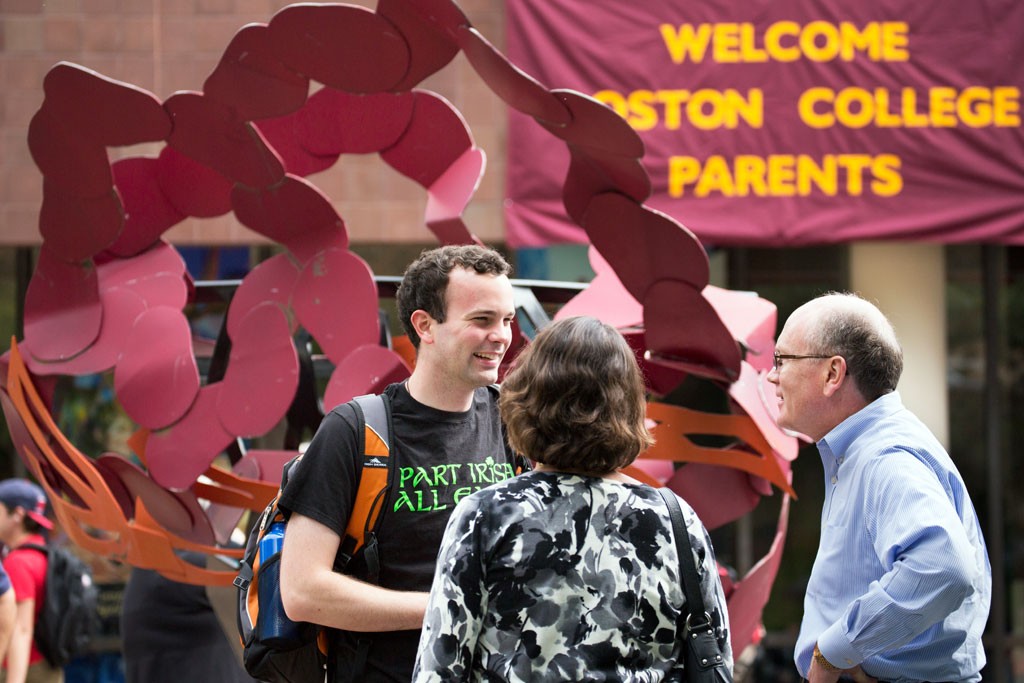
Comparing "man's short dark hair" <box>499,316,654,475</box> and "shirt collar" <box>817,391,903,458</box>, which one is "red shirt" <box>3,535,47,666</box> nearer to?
"shirt collar" <box>817,391,903,458</box>

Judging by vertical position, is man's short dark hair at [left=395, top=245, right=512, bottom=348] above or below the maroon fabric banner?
below

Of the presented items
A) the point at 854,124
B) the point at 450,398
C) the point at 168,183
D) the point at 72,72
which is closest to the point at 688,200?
the point at 854,124

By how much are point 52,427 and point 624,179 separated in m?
2.13

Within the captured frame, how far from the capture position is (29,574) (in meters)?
5.59

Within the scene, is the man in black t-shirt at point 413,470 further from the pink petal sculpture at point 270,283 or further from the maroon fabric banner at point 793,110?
the maroon fabric banner at point 793,110

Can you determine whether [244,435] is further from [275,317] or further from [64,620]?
[64,620]

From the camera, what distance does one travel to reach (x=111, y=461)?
4.40 metres

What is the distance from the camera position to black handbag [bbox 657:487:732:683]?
209 centimetres

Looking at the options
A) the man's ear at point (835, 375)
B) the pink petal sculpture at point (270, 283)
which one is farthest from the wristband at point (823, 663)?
the pink petal sculpture at point (270, 283)

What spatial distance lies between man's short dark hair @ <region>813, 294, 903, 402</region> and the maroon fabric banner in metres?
4.88

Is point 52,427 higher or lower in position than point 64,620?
higher

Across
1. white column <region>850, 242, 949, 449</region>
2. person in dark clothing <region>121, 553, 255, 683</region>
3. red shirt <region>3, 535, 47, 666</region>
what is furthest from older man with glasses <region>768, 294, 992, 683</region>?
white column <region>850, 242, 949, 449</region>

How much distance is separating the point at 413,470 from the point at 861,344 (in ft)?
3.39

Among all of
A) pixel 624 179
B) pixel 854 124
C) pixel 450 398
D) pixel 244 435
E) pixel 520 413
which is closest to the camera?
pixel 520 413
